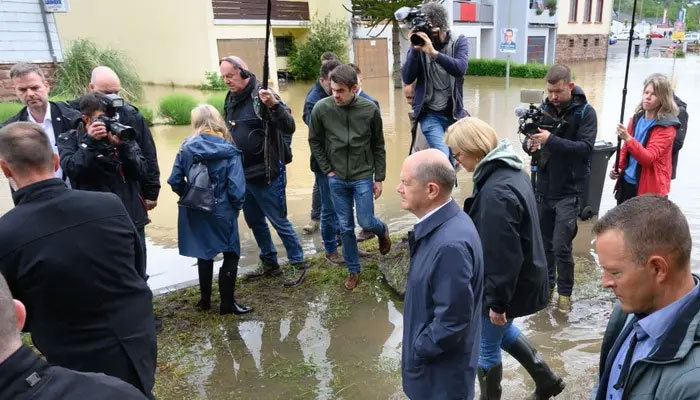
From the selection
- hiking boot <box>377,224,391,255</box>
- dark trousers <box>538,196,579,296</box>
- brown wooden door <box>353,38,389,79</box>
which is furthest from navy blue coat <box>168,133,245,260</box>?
brown wooden door <box>353,38,389,79</box>

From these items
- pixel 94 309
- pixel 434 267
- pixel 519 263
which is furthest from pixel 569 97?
pixel 94 309

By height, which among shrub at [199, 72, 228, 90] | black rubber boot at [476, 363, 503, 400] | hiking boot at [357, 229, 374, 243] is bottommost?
hiking boot at [357, 229, 374, 243]

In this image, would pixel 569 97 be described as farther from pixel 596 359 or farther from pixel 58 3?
pixel 58 3

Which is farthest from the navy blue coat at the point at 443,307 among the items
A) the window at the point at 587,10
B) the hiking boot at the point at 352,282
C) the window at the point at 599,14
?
the window at the point at 599,14

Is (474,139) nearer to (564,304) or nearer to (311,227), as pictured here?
(564,304)

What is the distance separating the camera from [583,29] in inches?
1581

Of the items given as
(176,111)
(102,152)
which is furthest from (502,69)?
(102,152)

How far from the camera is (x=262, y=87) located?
14.7 ft

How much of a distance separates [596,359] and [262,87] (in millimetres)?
3475

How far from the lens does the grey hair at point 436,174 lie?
93.0 inches

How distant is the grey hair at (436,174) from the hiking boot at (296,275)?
2795mm

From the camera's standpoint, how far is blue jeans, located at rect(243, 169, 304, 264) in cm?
485

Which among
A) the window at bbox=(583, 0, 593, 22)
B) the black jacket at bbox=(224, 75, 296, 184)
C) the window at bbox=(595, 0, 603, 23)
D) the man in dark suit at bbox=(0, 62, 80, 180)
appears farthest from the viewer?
the window at bbox=(595, 0, 603, 23)

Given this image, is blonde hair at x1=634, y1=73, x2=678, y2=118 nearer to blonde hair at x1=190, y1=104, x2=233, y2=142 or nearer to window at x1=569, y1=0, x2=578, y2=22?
blonde hair at x1=190, y1=104, x2=233, y2=142
